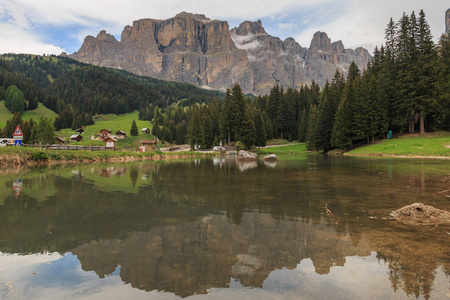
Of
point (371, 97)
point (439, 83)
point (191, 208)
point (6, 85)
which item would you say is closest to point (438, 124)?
point (439, 83)

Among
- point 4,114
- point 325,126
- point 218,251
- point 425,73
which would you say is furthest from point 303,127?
point 4,114

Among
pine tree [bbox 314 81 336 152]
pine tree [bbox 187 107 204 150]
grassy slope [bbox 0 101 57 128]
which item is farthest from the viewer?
grassy slope [bbox 0 101 57 128]

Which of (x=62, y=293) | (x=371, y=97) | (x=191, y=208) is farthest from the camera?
(x=371, y=97)

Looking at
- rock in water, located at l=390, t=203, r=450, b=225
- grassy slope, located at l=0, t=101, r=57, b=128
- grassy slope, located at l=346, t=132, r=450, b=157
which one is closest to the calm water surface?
rock in water, located at l=390, t=203, r=450, b=225

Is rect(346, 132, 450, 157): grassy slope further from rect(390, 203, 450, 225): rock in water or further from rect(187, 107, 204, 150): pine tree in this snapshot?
rect(187, 107, 204, 150): pine tree

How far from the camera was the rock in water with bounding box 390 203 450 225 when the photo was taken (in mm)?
8661

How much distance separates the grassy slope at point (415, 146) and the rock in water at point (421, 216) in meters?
40.2

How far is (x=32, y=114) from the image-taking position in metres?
162

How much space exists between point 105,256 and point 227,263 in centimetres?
274

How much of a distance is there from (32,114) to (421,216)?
196078mm

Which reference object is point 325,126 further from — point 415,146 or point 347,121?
point 415,146

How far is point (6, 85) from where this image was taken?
175750mm

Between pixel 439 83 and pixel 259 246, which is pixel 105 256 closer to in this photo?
pixel 259 246

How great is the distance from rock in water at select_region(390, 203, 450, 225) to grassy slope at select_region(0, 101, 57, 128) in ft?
532
